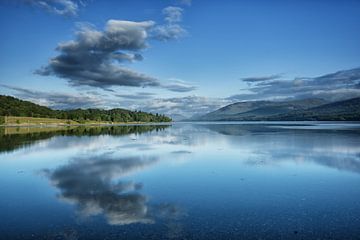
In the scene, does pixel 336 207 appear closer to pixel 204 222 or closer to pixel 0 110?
pixel 204 222

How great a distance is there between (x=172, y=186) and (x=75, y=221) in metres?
6.15

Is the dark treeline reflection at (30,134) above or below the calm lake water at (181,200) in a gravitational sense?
above

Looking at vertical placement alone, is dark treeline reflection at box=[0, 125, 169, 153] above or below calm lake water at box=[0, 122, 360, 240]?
above

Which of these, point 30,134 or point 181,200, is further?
point 30,134

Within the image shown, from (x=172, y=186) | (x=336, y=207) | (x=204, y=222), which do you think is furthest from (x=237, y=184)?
(x=204, y=222)

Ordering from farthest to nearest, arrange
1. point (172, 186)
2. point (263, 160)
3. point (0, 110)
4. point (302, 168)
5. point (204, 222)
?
point (0, 110) → point (263, 160) → point (302, 168) → point (172, 186) → point (204, 222)

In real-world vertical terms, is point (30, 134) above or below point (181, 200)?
above

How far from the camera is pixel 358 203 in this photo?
460 inches

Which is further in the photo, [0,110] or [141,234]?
[0,110]

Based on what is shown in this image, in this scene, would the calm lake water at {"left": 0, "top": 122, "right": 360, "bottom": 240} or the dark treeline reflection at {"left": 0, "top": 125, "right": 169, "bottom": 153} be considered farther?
the dark treeline reflection at {"left": 0, "top": 125, "right": 169, "bottom": 153}

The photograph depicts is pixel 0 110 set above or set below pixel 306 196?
above

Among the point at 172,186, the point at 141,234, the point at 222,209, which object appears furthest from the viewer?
the point at 172,186

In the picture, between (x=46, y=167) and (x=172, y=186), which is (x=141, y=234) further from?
(x=46, y=167)

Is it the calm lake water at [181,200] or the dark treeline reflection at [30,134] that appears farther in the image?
the dark treeline reflection at [30,134]
